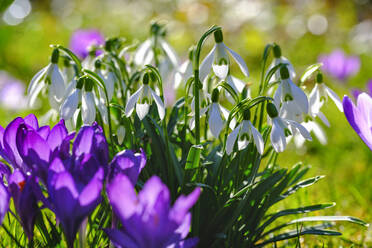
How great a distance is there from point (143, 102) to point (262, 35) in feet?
18.8

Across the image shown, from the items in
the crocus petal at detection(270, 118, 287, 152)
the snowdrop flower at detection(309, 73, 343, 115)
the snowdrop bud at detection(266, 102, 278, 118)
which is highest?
the snowdrop flower at detection(309, 73, 343, 115)

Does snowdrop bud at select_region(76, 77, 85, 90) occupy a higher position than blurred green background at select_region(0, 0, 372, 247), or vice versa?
blurred green background at select_region(0, 0, 372, 247)

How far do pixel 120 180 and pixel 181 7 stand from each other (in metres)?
6.34

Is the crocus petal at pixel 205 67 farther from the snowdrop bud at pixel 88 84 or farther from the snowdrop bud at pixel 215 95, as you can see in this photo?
the snowdrop bud at pixel 88 84

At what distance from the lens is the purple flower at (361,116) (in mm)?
1183

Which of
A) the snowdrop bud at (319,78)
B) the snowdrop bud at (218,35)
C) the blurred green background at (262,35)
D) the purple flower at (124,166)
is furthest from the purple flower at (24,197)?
the blurred green background at (262,35)

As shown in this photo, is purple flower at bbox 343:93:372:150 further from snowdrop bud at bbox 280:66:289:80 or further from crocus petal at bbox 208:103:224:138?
crocus petal at bbox 208:103:224:138

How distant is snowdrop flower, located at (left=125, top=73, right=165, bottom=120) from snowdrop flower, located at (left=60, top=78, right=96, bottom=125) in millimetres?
129

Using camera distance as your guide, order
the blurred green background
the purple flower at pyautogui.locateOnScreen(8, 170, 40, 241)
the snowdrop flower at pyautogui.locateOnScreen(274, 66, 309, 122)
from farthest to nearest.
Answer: the blurred green background
the snowdrop flower at pyautogui.locateOnScreen(274, 66, 309, 122)
the purple flower at pyautogui.locateOnScreen(8, 170, 40, 241)

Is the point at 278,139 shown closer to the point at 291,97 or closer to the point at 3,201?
the point at 291,97

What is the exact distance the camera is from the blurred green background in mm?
2859

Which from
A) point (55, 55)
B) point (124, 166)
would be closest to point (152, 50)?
point (55, 55)

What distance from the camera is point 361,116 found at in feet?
3.98

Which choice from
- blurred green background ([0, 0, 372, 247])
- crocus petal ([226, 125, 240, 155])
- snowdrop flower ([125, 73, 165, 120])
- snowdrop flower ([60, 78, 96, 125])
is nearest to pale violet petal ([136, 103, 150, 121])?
snowdrop flower ([125, 73, 165, 120])
